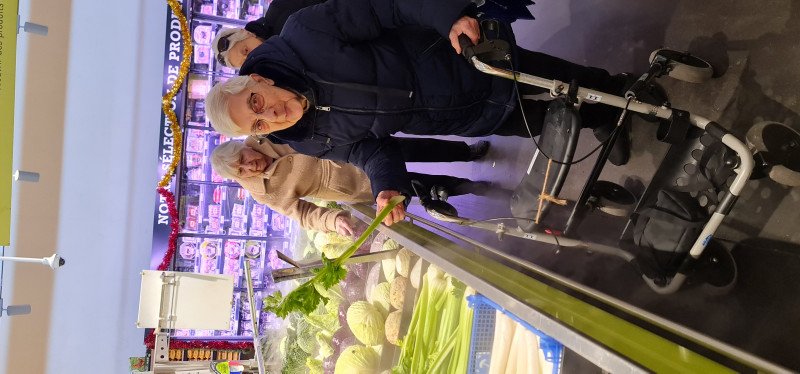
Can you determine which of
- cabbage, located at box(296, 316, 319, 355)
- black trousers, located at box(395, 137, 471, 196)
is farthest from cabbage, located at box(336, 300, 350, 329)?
black trousers, located at box(395, 137, 471, 196)

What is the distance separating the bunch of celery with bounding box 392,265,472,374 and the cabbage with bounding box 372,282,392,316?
30cm

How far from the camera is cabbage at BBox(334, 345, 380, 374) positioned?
2566mm

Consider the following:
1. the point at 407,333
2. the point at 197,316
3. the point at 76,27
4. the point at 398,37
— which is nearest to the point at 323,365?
the point at 407,333

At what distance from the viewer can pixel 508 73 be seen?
6.28 ft

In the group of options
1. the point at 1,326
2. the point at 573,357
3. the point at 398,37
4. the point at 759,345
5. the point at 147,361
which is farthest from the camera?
the point at 147,361

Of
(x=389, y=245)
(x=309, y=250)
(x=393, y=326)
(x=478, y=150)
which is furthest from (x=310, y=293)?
(x=309, y=250)

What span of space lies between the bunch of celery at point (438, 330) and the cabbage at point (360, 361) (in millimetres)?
248

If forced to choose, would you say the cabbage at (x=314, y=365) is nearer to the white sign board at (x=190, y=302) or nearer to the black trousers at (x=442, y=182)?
the white sign board at (x=190, y=302)

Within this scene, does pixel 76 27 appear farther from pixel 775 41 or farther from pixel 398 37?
pixel 775 41

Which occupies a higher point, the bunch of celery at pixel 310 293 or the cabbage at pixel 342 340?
the bunch of celery at pixel 310 293

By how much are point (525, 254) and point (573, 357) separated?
1.76 m

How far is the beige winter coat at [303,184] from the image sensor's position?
10.8ft

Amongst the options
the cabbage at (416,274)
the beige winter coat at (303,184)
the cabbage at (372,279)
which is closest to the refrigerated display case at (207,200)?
the beige winter coat at (303,184)

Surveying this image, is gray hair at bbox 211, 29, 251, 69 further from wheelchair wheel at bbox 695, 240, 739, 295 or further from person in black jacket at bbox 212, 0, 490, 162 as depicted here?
wheelchair wheel at bbox 695, 240, 739, 295
